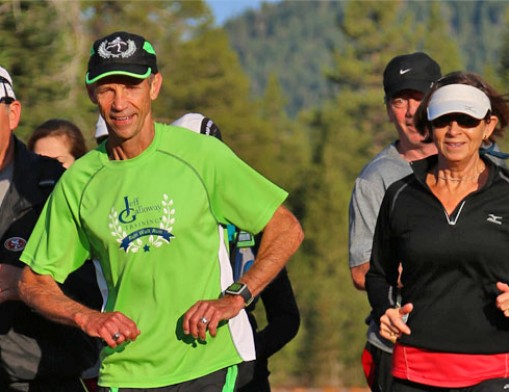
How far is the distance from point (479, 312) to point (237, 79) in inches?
2765

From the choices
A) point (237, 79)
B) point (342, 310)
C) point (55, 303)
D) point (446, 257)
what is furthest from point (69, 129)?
point (237, 79)

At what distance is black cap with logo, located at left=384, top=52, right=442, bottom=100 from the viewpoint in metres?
7.42

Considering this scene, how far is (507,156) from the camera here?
21.1 feet

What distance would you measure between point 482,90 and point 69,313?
2005 millimetres

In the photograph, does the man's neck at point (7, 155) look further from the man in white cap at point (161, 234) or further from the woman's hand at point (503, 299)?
the woman's hand at point (503, 299)

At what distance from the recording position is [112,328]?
18.8 ft

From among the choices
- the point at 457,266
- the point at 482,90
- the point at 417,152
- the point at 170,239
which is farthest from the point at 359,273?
the point at 170,239

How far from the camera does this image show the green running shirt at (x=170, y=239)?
19.3 feet

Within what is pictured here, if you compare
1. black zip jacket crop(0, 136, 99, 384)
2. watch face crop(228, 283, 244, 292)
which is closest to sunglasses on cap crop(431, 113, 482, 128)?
watch face crop(228, 283, 244, 292)

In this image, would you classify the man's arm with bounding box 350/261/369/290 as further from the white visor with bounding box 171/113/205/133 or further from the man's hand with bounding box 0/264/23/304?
the man's hand with bounding box 0/264/23/304

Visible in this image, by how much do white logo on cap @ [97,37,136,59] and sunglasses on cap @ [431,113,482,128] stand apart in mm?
1335

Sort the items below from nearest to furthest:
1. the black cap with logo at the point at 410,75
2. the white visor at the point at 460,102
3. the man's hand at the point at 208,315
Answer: the man's hand at the point at 208,315 < the white visor at the point at 460,102 < the black cap with logo at the point at 410,75

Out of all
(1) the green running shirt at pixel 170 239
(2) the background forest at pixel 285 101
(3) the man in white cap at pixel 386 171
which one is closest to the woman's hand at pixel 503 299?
(1) the green running shirt at pixel 170 239

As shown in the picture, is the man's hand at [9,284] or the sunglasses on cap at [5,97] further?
the sunglasses on cap at [5,97]
